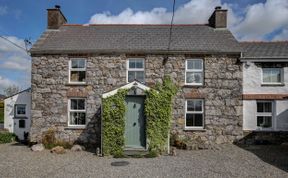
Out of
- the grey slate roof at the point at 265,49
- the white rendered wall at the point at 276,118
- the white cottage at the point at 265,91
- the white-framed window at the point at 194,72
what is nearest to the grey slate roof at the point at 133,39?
the white-framed window at the point at 194,72

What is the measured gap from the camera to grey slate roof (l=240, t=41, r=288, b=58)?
12.9 meters

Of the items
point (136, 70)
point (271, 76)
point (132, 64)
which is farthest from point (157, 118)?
point (271, 76)

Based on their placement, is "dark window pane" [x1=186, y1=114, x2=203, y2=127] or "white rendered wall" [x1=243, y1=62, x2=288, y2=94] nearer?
"dark window pane" [x1=186, y1=114, x2=203, y2=127]

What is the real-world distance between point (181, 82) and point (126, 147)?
4589 mm

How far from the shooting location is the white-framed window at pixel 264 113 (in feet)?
42.3

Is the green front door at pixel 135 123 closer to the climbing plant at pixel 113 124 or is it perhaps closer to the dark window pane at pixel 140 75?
the climbing plant at pixel 113 124

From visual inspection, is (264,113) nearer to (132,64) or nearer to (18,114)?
(132,64)

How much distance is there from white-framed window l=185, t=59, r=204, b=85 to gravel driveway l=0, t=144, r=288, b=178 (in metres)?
3.77

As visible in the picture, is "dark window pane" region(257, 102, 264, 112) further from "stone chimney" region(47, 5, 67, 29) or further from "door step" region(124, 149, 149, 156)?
"stone chimney" region(47, 5, 67, 29)

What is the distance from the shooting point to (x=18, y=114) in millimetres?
14539

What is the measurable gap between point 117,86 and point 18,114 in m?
7.05

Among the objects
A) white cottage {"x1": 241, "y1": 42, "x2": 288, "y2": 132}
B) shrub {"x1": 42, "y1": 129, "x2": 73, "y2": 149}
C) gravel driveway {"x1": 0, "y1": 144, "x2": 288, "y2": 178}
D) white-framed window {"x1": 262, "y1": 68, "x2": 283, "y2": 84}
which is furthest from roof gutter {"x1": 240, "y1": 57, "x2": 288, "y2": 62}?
shrub {"x1": 42, "y1": 129, "x2": 73, "y2": 149}

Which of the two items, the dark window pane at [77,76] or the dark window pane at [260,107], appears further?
the dark window pane at [260,107]

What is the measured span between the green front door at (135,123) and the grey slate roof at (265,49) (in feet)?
22.2
